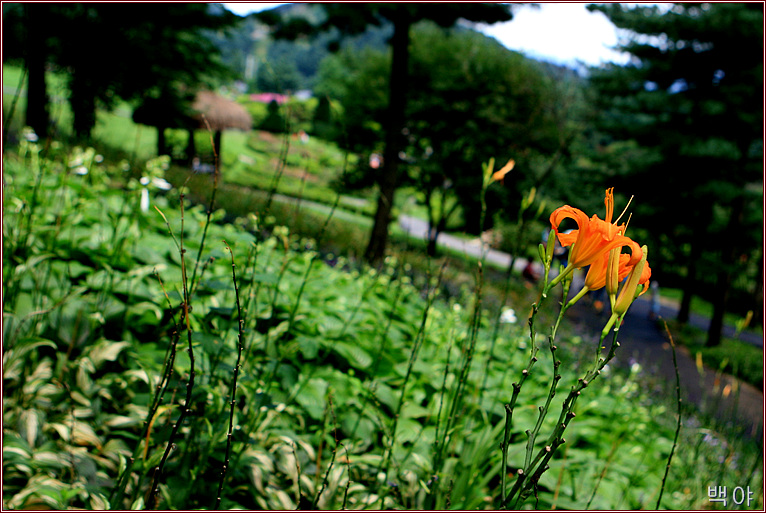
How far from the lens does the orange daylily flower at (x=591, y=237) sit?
53 centimetres

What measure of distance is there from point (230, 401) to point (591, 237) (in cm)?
74

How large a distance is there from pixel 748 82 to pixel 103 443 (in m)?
11.2

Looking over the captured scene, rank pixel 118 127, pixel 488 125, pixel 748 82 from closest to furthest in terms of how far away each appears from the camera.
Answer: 1. pixel 748 82
2. pixel 488 125
3. pixel 118 127

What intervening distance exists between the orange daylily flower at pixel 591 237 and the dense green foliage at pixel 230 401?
0.45 meters

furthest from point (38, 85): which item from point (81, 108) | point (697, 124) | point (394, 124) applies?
point (697, 124)

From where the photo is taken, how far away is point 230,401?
948 mm

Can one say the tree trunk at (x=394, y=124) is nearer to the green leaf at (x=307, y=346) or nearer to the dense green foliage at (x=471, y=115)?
the dense green foliage at (x=471, y=115)

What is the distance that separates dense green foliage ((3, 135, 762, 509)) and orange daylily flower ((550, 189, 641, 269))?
17.7 inches

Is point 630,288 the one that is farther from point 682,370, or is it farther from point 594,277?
point 682,370

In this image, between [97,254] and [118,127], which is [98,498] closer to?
[97,254]

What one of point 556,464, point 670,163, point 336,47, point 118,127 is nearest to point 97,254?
point 556,464

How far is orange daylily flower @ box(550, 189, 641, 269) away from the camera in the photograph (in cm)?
53

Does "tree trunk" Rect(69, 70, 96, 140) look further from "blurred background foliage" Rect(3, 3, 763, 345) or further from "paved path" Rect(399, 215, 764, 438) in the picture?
"blurred background foliage" Rect(3, 3, 763, 345)

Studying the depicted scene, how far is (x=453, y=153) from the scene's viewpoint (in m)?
12.1
